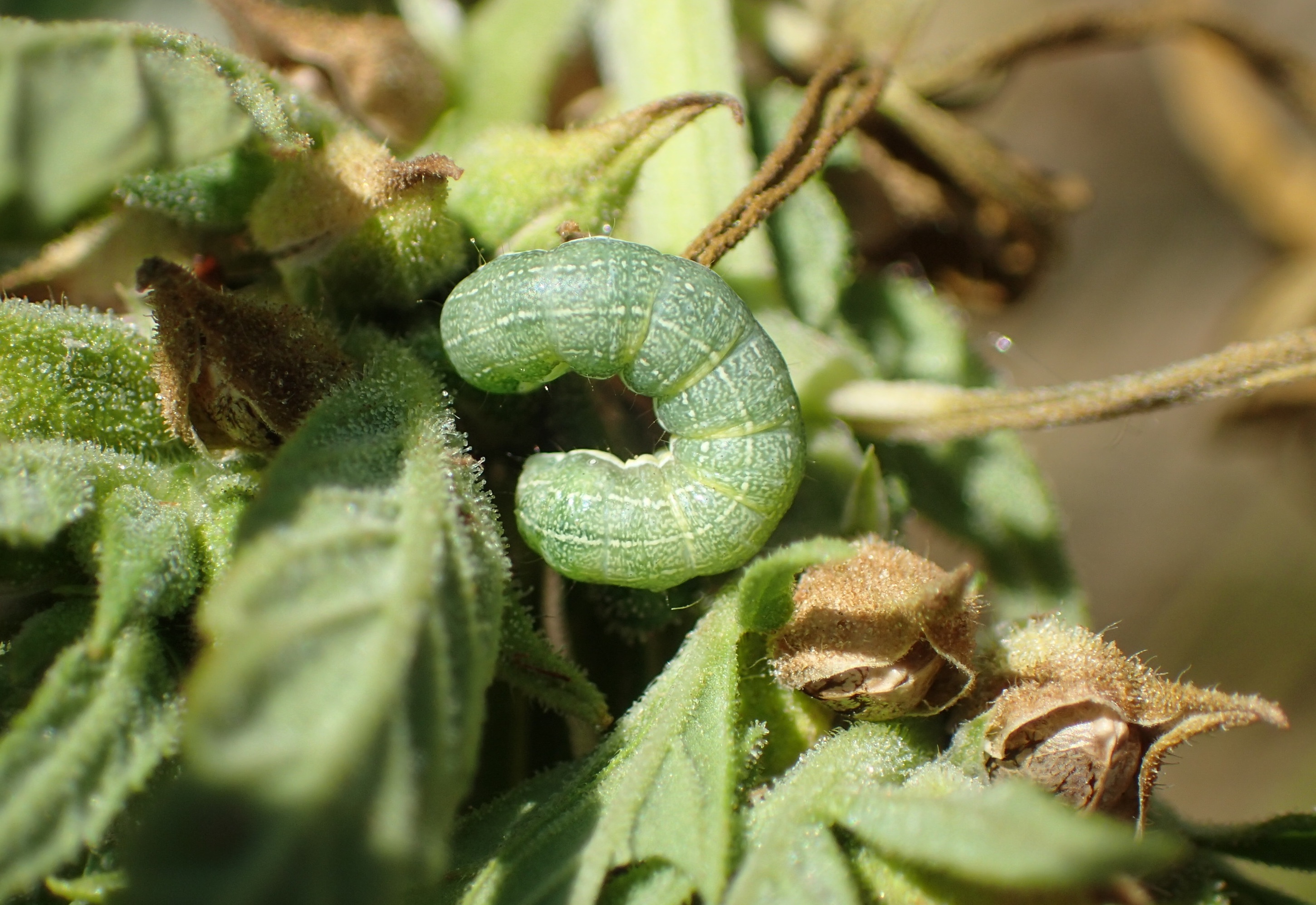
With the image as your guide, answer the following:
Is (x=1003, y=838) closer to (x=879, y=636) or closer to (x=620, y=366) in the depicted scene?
(x=879, y=636)

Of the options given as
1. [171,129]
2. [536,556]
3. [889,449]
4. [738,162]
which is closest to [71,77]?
[171,129]

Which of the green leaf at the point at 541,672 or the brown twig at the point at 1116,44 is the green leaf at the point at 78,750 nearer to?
the green leaf at the point at 541,672

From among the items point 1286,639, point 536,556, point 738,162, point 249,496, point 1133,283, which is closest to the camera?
point 249,496

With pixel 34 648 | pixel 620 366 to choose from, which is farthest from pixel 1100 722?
pixel 34 648

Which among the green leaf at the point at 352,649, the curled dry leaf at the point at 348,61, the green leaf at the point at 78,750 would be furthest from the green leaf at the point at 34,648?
the curled dry leaf at the point at 348,61

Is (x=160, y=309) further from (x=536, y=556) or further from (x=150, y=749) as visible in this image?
(x=536, y=556)

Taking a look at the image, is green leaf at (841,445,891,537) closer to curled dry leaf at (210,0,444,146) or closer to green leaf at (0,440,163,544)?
green leaf at (0,440,163,544)

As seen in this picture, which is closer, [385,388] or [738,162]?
[385,388]
